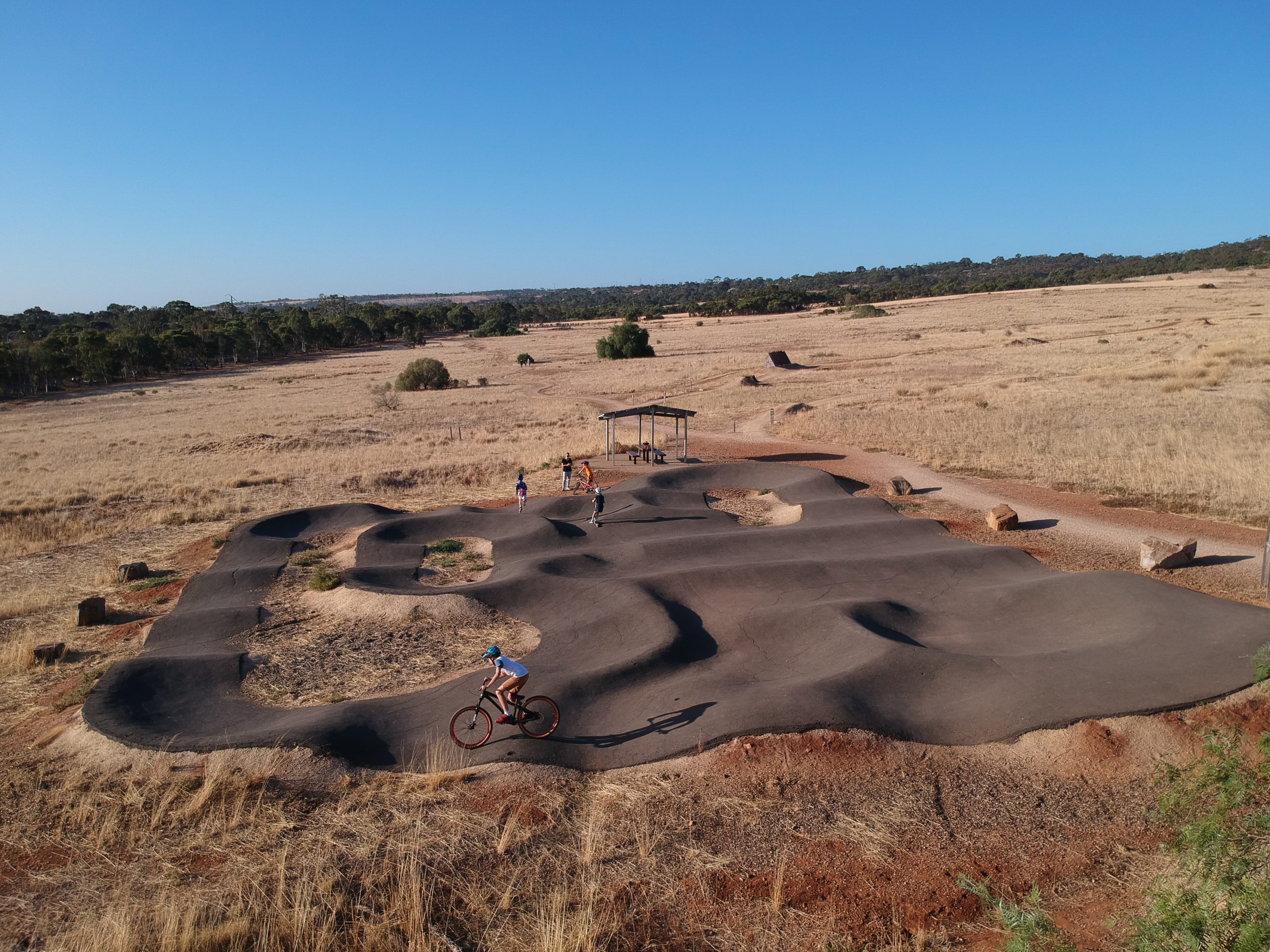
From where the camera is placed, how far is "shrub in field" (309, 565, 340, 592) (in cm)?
1762

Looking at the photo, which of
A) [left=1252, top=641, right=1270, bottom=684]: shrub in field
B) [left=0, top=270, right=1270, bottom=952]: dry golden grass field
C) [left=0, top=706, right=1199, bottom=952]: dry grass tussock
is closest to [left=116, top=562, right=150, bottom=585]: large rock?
[left=0, top=270, right=1270, bottom=952]: dry golden grass field

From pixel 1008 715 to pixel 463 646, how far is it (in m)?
9.11

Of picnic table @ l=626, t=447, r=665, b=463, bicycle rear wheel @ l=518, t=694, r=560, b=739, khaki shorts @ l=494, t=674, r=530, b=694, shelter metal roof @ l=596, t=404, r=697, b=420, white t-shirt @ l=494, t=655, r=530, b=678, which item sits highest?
shelter metal roof @ l=596, t=404, r=697, b=420

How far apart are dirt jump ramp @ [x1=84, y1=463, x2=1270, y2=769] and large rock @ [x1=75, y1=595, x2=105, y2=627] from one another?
1.50 metres

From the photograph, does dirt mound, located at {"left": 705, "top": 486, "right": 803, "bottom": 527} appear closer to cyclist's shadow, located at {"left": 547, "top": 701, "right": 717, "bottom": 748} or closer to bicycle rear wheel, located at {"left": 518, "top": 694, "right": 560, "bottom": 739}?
cyclist's shadow, located at {"left": 547, "top": 701, "right": 717, "bottom": 748}

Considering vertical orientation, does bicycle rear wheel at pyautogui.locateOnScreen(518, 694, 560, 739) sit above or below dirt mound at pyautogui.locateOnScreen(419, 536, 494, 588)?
above

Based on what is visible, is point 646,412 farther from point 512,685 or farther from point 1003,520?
point 512,685

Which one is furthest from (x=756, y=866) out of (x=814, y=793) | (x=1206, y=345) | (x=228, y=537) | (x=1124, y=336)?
(x=1124, y=336)

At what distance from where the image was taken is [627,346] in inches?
3051

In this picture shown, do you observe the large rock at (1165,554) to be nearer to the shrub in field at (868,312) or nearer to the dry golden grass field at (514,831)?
the dry golden grass field at (514,831)

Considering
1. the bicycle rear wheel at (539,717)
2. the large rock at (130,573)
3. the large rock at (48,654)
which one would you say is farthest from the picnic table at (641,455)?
the large rock at (48,654)

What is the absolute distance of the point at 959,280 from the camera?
654 feet

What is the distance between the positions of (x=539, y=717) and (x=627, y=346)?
2686 inches

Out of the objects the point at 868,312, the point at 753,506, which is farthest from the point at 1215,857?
the point at 868,312
